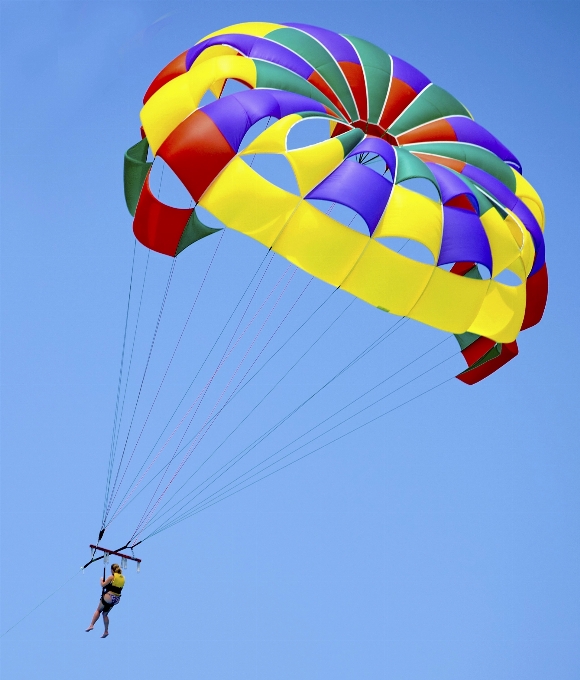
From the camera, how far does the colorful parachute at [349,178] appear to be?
17391 mm

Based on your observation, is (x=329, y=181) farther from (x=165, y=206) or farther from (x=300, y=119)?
(x=165, y=206)

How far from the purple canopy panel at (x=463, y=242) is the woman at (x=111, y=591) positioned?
589cm

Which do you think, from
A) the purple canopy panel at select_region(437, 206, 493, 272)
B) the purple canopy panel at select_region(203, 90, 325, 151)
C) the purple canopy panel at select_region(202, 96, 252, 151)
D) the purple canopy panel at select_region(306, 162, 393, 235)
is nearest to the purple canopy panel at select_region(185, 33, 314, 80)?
the purple canopy panel at select_region(203, 90, 325, 151)

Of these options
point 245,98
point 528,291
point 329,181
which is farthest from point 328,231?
point 528,291

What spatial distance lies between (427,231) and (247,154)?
2.55 meters

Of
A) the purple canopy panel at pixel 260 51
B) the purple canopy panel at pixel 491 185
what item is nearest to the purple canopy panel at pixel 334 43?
the purple canopy panel at pixel 260 51

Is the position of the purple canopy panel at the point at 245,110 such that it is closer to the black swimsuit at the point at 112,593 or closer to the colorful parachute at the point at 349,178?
the colorful parachute at the point at 349,178

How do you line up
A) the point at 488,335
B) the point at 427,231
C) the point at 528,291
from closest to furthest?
the point at 427,231 → the point at 488,335 → the point at 528,291

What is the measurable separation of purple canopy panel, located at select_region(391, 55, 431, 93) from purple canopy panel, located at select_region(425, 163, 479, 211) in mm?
1911

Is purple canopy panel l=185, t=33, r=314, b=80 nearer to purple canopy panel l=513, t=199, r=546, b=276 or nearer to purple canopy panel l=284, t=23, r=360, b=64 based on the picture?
purple canopy panel l=284, t=23, r=360, b=64

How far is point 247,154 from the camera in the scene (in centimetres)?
1753

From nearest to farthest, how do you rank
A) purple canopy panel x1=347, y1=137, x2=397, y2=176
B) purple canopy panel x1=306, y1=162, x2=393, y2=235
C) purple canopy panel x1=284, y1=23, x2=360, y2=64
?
purple canopy panel x1=306, y1=162, x2=393, y2=235 < purple canopy panel x1=347, y1=137, x2=397, y2=176 < purple canopy panel x1=284, y1=23, x2=360, y2=64

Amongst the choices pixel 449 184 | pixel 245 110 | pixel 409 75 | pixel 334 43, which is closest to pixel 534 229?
pixel 449 184

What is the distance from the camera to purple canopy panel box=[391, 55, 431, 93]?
19547 millimetres
